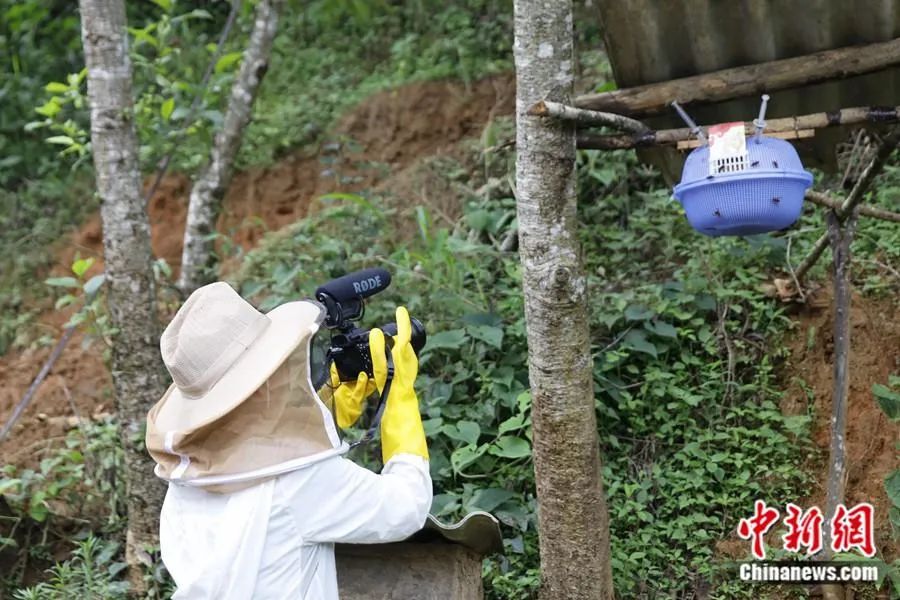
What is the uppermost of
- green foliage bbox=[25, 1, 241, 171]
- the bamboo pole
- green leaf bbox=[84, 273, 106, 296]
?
green foliage bbox=[25, 1, 241, 171]

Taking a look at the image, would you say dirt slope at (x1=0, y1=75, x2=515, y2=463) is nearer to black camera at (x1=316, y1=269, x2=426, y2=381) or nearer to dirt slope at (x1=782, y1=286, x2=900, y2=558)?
dirt slope at (x1=782, y1=286, x2=900, y2=558)

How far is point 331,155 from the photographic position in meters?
7.20

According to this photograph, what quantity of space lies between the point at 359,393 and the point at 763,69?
1.88 meters

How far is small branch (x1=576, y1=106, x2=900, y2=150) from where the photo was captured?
3178mm

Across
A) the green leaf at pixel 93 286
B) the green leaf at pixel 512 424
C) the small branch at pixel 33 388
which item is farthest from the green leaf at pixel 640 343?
the small branch at pixel 33 388

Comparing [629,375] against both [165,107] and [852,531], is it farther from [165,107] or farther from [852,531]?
[165,107]

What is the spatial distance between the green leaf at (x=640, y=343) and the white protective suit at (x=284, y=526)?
215 cm

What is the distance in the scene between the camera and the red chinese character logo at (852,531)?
360 cm

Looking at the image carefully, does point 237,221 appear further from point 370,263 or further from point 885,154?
point 885,154

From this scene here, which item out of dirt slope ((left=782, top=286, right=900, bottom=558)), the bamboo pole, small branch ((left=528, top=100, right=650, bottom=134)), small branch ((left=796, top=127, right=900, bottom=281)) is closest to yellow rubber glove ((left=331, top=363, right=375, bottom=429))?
small branch ((left=528, top=100, right=650, bottom=134))

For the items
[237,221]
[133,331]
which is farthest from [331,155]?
[133,331]

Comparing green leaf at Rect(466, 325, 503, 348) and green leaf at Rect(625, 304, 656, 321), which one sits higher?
green leaf at Rect(625, 304, 656, 321)

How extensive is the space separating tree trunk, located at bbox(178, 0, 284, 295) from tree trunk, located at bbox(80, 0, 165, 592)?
1.32m

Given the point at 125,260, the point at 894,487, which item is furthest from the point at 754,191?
the point at 125,260
